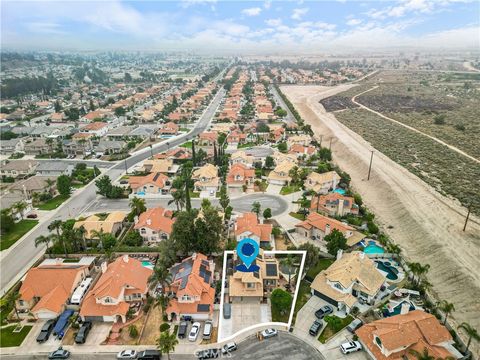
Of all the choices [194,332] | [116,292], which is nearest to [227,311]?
[194,332]

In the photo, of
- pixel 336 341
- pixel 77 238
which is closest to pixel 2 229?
pixel 77 238

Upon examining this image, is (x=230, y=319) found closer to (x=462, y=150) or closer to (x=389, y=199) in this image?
(x=389, y=199)

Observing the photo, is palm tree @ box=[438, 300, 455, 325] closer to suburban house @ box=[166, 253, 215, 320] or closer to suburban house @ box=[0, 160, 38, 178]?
suburban house @ box=[166, 253, 215, 320]

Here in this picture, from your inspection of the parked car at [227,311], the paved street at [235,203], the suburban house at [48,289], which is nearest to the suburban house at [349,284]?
the parked car at [227,311]

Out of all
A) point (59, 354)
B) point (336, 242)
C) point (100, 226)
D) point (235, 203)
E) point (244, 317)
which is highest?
point (336, 242)

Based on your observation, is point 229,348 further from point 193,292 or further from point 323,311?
point 323,311

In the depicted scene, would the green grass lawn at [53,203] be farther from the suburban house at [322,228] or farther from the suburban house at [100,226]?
the suburban house at [322,228]
